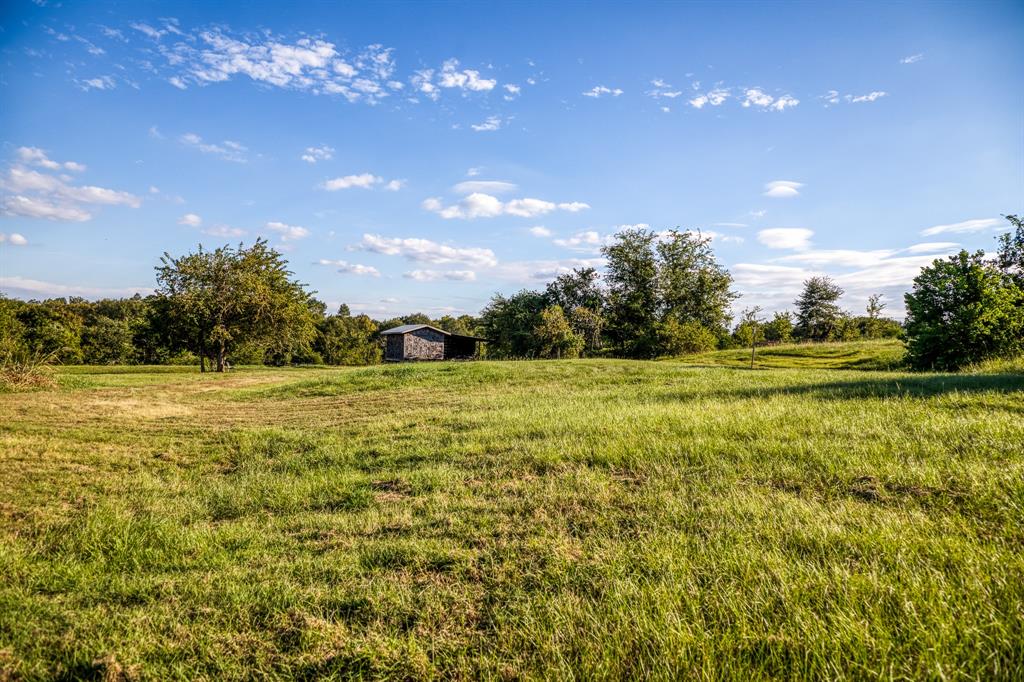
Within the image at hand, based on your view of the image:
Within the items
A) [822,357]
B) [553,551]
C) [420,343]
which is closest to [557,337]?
[420,343]

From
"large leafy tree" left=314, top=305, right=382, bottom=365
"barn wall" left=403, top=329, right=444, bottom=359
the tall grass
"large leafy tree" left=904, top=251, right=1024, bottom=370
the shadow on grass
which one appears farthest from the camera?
"large leafy tree" left=314, top=305, right=382, bottom=365

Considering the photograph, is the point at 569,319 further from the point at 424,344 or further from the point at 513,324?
the point at 424,344

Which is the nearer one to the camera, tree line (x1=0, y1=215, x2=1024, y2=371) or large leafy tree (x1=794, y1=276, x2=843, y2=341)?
tree line (x1=0, y1=215, x2=1024, y2=371)

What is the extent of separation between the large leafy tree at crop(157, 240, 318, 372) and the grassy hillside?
119 feet

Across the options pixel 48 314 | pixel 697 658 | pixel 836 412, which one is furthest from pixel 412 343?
pixel 697 658

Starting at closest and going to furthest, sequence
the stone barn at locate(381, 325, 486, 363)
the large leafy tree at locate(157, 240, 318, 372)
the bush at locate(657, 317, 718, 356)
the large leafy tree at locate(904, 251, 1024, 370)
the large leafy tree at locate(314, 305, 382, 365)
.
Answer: the large leafy tree at locate(904, 251, 1024, 370) → the large leafy tree at locate(157, 240, 318, 372) → the bush at locate(657, 317, 718, 356) → the stone barn at locate(381, 325, 486, 363) → the large leafy tree at locate(314, 305, 382, 365)

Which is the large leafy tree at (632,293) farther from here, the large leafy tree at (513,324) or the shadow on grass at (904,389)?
the shadow on grass at (904,389)

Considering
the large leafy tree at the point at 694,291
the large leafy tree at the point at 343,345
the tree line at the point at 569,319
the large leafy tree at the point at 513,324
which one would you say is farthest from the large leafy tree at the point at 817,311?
the large leafy tree at the point at 343,345

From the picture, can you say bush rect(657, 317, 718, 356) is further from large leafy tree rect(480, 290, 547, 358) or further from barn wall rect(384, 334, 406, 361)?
barn wall rect(384, 334, 406, 361)

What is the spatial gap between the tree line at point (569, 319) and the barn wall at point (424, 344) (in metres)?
7.30

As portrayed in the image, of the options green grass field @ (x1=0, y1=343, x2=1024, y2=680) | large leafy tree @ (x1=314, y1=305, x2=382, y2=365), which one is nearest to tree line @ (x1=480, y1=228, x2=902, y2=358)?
large leafy tree @ (x1=314, y1=305, x2=382, y2=365)

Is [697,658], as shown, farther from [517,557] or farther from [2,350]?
[2,350]

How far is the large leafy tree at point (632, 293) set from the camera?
59194 mm

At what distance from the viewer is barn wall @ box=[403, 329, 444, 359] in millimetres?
56969
